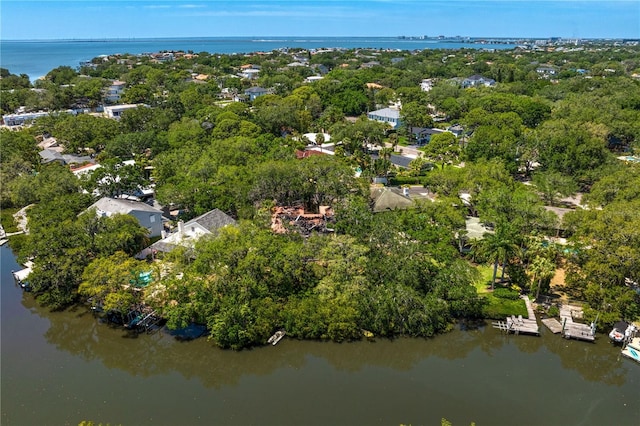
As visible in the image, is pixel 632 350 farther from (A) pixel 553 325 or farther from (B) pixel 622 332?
(A) pixel 553 325

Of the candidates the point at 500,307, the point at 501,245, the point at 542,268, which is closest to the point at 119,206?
the point at 501,245

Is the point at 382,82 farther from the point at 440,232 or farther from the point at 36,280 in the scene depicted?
the point at 36,280

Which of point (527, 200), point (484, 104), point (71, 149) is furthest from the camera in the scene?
point (484, 104)

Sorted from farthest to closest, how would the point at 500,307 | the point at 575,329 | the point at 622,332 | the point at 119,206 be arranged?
the point at 119,206 → the point at 500,307 → the point at 575,329 → the point at 622,332

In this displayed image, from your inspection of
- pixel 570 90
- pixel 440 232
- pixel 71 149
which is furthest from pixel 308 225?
pixel 570 90

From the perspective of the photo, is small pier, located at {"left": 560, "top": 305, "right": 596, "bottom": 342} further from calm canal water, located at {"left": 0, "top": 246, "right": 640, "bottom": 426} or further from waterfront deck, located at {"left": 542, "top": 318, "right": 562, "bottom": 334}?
calm canal water, located at {"left": 0, "top": 246, "right": 640, "bottom": 426}

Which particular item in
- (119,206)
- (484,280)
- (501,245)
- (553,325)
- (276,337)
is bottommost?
(276,337)
